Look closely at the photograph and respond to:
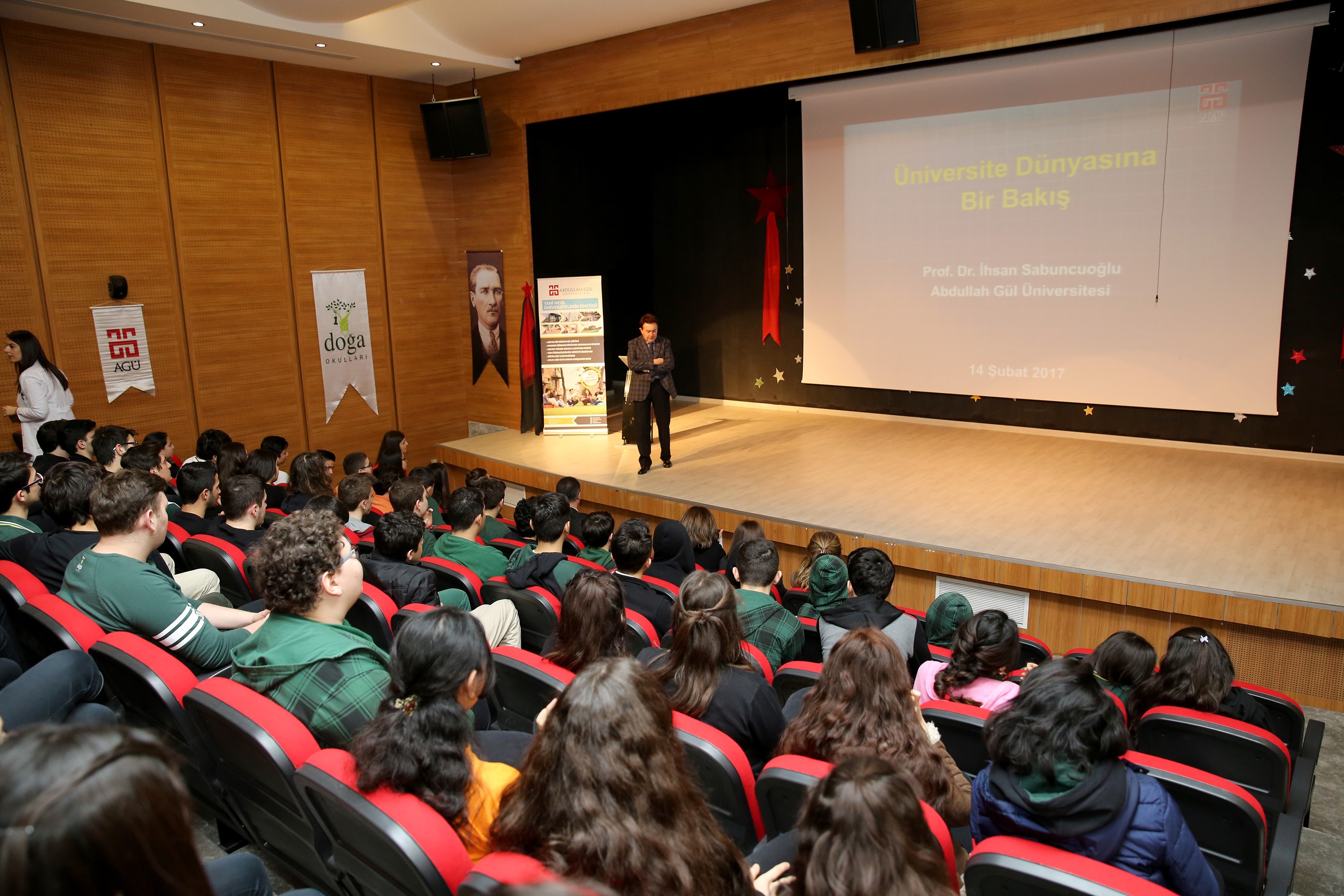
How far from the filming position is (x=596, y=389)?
342 inches

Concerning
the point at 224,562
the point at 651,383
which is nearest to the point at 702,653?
the point at 224,562

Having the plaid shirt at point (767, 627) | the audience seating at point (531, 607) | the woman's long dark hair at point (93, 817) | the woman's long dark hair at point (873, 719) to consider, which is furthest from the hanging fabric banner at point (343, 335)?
the woman's long dark hair at point (93, 817)

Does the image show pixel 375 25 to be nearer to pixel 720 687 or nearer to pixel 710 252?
pixel 710 252

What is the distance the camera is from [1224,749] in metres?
2.47

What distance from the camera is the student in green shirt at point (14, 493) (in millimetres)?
3537

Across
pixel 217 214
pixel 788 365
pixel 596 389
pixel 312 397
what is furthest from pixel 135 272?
pixel 788 365

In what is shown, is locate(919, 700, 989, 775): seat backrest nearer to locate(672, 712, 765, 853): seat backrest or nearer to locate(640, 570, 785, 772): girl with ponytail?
locate(640, 570, 785, 772): girl with ponytail

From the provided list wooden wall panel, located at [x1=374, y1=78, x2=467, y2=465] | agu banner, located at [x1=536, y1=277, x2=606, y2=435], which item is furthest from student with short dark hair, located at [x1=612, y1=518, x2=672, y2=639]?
wooden wall panel, located at [x1=374, y1=78, x2=467, y2=465]

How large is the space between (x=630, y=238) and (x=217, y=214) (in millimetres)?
4306

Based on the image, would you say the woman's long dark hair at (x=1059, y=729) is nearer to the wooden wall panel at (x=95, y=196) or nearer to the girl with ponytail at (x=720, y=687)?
the girl with ponytail at (x=720, y=687)

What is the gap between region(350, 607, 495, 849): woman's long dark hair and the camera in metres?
1.60

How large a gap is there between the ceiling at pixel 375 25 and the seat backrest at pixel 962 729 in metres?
5.77

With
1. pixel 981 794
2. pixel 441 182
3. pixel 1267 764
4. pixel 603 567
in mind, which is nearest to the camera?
pixel 981 794

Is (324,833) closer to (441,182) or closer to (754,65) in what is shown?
(754,65)
